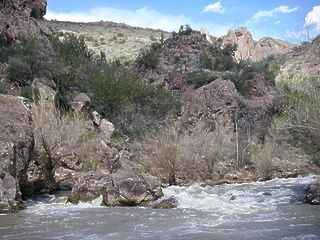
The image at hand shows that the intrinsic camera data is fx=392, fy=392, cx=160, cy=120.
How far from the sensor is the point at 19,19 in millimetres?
27984

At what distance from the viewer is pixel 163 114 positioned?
33.6 metres

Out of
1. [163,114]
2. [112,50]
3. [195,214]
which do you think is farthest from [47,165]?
[112,50]

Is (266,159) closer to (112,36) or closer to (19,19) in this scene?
(19,19)

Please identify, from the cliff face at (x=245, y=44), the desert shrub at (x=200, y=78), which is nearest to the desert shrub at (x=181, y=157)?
the desert shrub at (x=200, y=78)

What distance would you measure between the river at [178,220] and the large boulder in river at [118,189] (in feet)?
1.83

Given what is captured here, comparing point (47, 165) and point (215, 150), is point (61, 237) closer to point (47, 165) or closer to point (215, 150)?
point (47, 165)

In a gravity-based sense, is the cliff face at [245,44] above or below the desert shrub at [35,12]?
above

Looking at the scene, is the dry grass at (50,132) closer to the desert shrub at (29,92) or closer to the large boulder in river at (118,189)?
the large boulder in river at (118,189)

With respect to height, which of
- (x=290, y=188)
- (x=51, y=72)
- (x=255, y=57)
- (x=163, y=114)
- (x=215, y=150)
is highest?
(x=255, y=57)

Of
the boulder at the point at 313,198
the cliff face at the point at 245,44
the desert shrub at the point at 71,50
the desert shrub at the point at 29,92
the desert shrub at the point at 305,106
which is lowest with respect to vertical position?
the boulder at the point at 313,198

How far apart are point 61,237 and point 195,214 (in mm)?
4397

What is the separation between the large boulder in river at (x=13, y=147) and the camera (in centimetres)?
1196

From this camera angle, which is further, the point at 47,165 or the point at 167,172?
the point at 167,172

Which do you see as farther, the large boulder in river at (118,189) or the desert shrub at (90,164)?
the desert shrub at (90,164)
